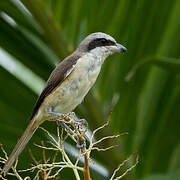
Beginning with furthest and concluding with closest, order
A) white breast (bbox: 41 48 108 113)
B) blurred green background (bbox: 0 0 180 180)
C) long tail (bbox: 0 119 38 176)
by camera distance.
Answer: blurred green background (bbox: 0 0 180 180), white breast (bbox: 41 48 108 113), long tail (bbox: 0 119 38 176)

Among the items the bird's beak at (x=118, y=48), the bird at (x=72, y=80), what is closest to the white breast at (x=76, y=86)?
the bird at (x=72, y=80)

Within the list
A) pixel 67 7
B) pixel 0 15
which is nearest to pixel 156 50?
pixel 67 7

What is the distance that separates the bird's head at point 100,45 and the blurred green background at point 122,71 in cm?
6

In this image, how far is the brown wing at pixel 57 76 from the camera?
272 centimetres

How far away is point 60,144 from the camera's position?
1.80 meters

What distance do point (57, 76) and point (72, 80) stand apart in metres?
0.08

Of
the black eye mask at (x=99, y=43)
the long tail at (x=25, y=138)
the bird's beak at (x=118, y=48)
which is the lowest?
the long tail at (x=25, y=138)

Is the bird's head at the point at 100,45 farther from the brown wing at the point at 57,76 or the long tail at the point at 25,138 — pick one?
the long tail at the point at 25,138

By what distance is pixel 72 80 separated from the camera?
109 inches

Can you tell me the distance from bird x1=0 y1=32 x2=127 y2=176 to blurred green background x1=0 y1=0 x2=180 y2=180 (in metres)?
0.08

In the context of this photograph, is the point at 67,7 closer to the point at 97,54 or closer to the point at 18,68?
the point at 97,54

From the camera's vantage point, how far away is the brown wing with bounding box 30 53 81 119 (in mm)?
2717

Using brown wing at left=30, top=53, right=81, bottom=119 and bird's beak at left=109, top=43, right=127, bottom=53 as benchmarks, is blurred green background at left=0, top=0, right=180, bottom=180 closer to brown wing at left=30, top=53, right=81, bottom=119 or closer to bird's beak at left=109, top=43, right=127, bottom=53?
brown wing at left=30, top=53, right=81, bottom=119

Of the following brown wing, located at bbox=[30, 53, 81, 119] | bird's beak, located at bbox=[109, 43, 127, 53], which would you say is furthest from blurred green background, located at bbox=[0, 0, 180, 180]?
bird's beak, located at bbox=[109, 43, 127, 53]
